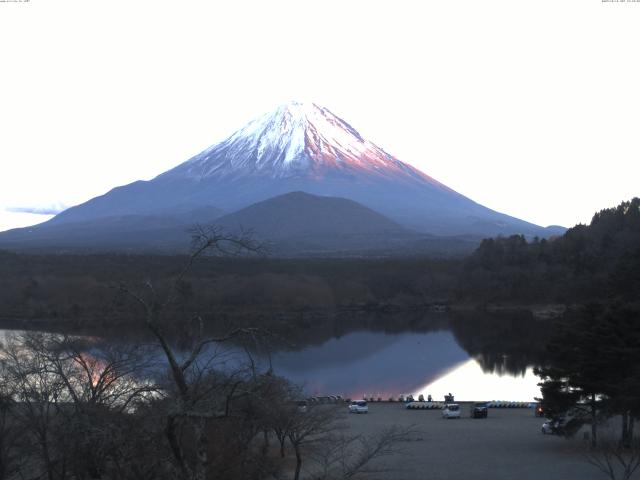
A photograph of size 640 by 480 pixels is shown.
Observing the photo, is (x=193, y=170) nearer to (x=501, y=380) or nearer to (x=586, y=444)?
(x=501, y=380)

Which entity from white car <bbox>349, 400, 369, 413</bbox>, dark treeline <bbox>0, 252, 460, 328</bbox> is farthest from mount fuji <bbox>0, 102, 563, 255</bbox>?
white car <bbox>349, 400, 369, 413</bbox>

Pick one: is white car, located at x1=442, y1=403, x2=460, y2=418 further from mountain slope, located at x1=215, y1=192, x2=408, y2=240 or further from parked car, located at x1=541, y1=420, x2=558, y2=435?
mountain slope, located at x1=215, y1=192, x2=408, y2=240

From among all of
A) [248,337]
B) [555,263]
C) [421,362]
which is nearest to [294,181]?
[555,263]

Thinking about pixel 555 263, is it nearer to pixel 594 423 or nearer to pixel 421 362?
pixel 421 362

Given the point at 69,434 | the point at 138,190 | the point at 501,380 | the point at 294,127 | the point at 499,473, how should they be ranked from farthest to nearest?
the point at 138,190 → the point at 294,127 → the point at 501,380 → the point at 499,473 → the point at 69,434

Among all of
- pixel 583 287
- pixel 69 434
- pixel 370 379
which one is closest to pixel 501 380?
pixel 370 379
